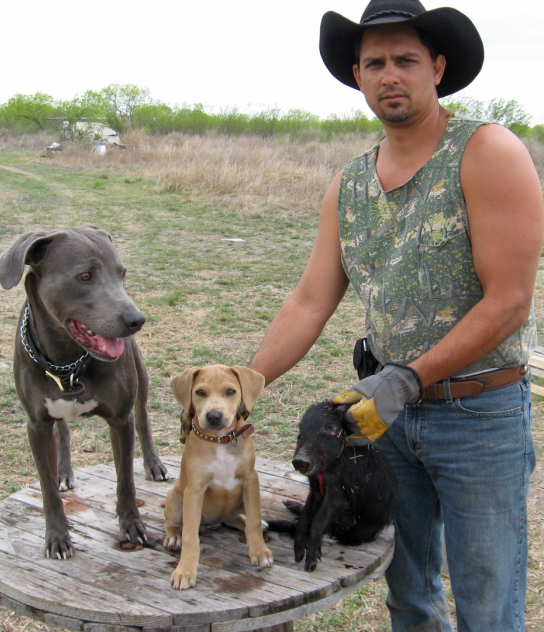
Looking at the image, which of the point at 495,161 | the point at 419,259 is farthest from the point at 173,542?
the point at 495,161

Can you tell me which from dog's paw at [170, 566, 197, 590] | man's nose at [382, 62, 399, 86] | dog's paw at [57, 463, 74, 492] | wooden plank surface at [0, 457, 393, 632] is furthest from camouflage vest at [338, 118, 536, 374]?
dog's paw at [57, 463, 74, 492]

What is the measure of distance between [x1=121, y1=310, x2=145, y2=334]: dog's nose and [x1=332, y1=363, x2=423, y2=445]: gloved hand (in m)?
0.85

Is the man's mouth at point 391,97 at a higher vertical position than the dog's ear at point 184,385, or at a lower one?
higher

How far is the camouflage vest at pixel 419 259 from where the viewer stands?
86.1 inches

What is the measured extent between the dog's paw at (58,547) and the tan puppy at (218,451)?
0.40 metres

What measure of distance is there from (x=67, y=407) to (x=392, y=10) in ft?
6.58

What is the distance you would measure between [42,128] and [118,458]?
54.0 metres

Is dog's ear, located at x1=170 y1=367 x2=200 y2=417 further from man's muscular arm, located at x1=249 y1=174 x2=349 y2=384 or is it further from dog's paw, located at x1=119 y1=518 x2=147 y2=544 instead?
dog's paw, located at x1=119 y1=518 x2=147 y2=544

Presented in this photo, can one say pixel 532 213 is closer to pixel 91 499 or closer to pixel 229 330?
pixel 91 499

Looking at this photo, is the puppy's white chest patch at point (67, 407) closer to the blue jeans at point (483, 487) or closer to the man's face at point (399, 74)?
the blue jeans at point (483, 487)

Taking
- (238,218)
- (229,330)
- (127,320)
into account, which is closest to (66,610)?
(127,320)

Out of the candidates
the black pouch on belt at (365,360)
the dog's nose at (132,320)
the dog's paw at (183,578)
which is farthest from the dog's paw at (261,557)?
the dog's nose at (132,320)

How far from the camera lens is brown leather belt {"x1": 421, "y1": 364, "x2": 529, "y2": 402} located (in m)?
2.21

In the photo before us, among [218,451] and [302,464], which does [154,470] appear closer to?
[218,451]
